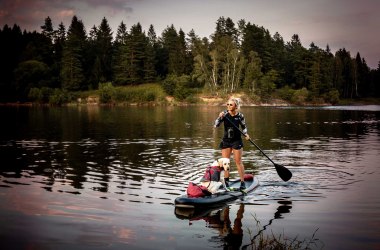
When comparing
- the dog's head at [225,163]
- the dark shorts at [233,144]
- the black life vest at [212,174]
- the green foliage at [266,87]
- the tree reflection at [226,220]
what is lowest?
the tree reflection at [226,220]

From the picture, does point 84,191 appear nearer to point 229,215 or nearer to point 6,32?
point 229,215

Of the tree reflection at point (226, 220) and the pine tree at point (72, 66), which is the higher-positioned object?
the pine tree at point (72, 66)

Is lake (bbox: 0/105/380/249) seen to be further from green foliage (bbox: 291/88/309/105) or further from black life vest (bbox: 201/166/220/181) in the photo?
green foliage (bbox: 291/88/309/105)

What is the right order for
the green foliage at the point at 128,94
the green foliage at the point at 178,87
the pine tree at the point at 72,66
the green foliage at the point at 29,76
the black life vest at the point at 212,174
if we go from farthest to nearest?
1. the pine tree at the point at 72,66
2. the green foliage at the point at 29,76
3. the green foliage at the point at 128,94
4. the green foliage at the point at 178,87
5. the black life vest at the point at 212,174

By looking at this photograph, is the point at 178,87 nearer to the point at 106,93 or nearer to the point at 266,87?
the point at 106,93

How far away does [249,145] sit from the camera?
2725cm

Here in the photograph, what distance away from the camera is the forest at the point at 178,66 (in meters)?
114

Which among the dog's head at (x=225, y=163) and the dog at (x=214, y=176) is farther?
the dog's head at (x=225, y=163)

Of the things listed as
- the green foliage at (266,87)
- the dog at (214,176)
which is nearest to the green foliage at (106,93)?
the green foliage at (266,87)

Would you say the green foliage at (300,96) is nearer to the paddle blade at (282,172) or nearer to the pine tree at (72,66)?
the pine tree at (72,66)

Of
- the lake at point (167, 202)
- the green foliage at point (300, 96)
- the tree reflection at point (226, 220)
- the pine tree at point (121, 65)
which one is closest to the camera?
the tree reflection at point (226, 220)

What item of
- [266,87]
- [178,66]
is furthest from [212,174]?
[178,66]

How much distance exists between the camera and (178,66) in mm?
125188

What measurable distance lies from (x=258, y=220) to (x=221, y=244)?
1.99m
